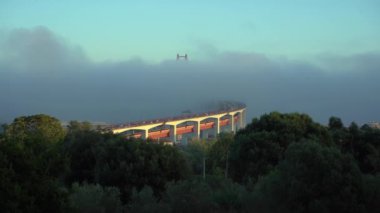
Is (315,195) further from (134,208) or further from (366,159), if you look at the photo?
(366,159)

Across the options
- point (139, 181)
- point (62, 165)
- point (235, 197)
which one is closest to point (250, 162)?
point (139, 181)

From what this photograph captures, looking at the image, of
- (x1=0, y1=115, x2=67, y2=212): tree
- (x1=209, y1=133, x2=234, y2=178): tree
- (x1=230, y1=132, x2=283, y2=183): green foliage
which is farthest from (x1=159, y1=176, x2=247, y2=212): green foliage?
(x1=209, y1=133, x2=234, y2=178): tree

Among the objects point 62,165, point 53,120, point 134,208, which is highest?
point 53,120

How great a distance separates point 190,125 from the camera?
126250mm

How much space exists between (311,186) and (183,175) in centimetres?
890

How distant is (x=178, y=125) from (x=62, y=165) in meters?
107

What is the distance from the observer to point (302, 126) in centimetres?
3803

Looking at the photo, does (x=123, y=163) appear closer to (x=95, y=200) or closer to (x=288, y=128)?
(x=95, y=200)

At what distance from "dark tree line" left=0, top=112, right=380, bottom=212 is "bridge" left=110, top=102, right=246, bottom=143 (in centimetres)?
5963

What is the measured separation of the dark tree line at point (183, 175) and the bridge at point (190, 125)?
59631 millimetres

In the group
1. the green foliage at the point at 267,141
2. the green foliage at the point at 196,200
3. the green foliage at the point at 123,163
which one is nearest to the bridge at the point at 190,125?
the green foliage at the point at 267,141

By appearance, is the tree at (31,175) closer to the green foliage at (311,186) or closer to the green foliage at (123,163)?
the green foliage at (311,186)

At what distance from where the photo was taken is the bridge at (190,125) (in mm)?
104831

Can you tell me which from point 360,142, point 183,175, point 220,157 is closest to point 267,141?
point 360,142
